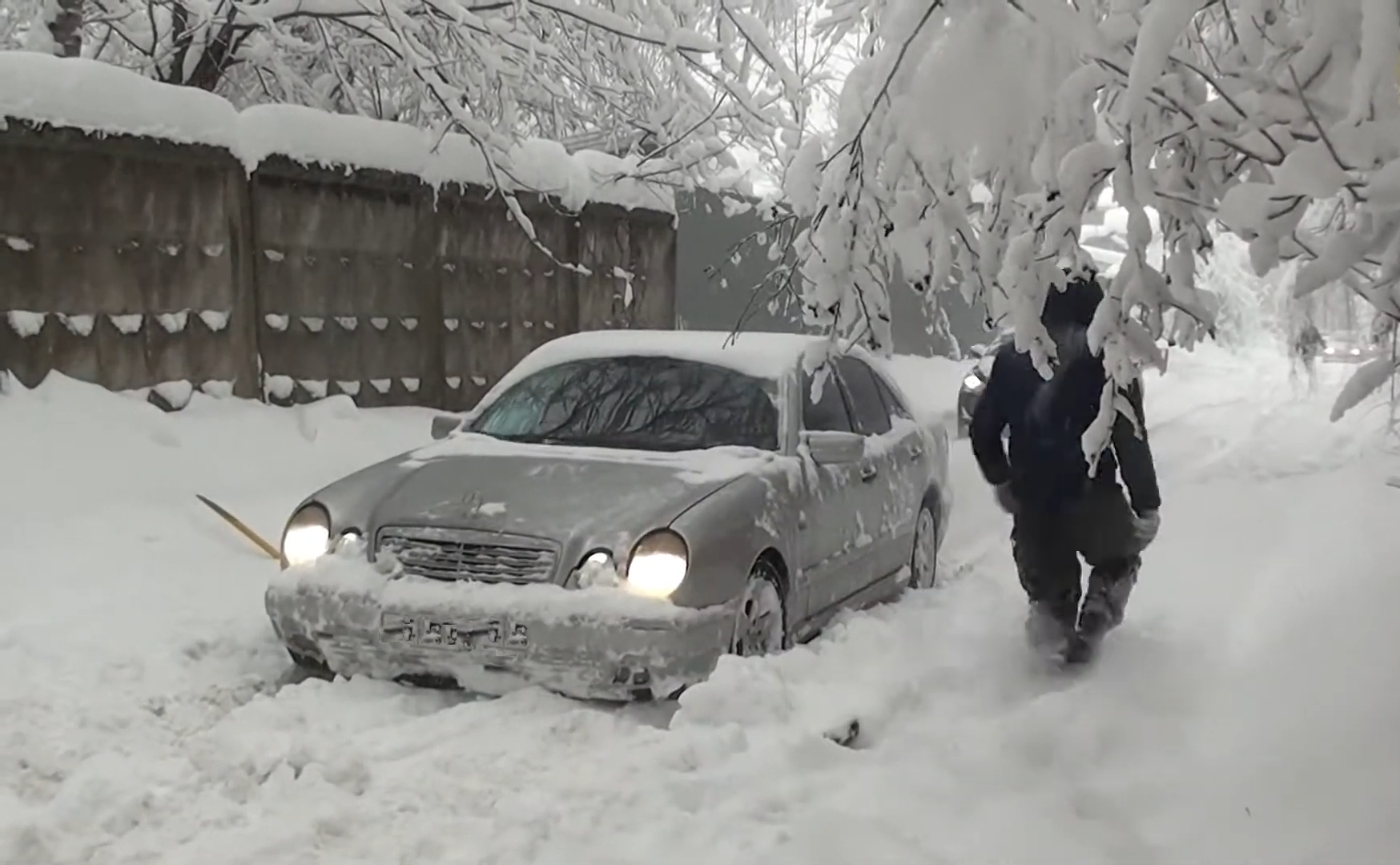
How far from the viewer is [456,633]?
429cm

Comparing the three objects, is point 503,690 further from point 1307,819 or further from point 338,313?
point 338,313

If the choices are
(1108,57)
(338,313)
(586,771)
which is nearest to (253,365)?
(338,313)

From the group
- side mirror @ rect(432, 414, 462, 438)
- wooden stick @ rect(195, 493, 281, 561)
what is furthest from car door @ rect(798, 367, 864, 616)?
wooden stick @ rect(195, 493, 281, 561)

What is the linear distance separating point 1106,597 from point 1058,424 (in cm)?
78

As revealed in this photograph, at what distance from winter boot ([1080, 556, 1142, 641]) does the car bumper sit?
172cm

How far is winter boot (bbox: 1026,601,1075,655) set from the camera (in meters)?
5.27

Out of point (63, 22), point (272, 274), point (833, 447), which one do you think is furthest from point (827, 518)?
point (63, 22)

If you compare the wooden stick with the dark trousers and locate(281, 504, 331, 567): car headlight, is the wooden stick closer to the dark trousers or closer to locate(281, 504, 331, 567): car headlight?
locate(281, 504, 331, 567): car headlight

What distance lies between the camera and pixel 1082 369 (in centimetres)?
495

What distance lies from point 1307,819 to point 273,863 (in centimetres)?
283

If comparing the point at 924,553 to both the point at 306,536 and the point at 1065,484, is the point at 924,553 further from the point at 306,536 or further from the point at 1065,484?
the point at 306,536

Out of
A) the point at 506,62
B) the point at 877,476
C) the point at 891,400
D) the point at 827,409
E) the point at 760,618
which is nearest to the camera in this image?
the point at 760,618

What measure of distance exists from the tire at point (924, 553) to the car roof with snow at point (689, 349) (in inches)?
55.7

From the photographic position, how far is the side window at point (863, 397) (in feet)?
21.0
